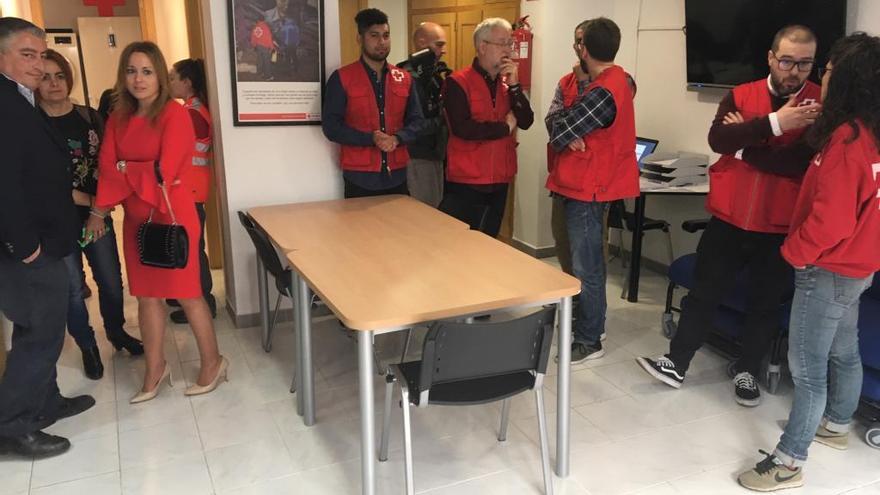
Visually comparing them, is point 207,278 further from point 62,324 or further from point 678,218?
point 678,218

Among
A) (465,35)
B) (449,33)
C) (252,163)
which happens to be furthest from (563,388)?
(449,33)

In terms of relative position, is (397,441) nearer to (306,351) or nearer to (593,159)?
(306,351)

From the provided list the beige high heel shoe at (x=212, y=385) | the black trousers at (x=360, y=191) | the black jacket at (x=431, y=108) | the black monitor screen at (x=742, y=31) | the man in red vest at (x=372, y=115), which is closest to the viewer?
the beige high heel shoe at (x=212, y=385)

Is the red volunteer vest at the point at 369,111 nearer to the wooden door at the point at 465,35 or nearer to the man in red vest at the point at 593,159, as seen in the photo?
the man in red vest at the point at 593,159

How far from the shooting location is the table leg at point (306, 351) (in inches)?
103

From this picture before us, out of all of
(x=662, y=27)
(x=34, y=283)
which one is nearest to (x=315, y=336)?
(x=34, y=283)

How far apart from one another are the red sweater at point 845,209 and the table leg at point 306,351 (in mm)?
1715

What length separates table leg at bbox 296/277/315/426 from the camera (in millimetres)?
2621

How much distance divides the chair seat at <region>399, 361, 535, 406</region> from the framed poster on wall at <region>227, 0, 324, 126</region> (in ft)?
6.13

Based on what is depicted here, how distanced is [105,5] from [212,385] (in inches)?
270

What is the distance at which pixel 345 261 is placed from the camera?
251 centimetres

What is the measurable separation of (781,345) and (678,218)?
166 centimetres

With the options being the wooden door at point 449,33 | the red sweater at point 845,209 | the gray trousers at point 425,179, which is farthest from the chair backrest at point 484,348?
the wooden door at point 449,33

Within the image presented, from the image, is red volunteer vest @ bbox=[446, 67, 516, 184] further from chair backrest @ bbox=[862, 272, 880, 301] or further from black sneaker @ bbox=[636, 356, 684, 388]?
chair backrest @ bbox=[862, 272, 880, 301]
